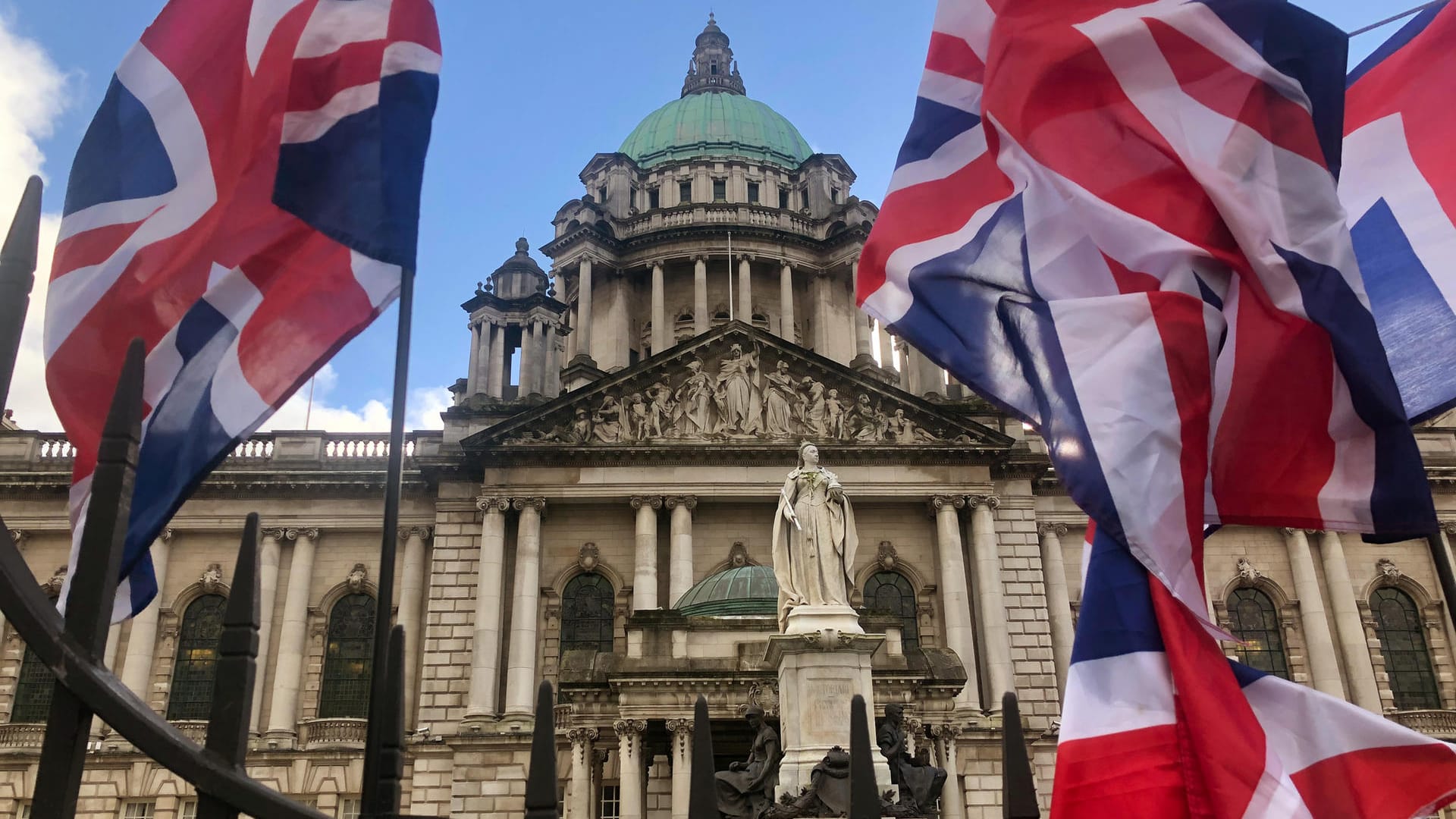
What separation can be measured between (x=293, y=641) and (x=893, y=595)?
1994cm

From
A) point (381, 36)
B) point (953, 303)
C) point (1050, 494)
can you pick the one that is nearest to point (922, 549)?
point (1050, 494)

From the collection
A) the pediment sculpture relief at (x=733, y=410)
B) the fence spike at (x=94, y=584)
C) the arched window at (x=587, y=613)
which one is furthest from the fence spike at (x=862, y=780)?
the pediment sculpture relief at (x=733, y=410)

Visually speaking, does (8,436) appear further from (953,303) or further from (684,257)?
(953,303)

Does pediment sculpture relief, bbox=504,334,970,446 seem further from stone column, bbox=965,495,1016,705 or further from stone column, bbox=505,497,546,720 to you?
stone column, bbox=965,495,1016,705

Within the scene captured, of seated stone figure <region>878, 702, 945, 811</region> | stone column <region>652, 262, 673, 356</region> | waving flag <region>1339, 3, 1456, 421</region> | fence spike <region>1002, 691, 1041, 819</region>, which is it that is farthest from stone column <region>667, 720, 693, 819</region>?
stone column <region>652, 262, 673, 356</region>

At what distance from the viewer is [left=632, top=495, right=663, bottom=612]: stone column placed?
3541 centimetres

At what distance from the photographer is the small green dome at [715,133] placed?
65312mm

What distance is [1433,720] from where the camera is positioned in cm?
3891

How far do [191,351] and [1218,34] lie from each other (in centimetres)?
719

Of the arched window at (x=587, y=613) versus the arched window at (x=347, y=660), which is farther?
the arched window at (x=347, y=660)

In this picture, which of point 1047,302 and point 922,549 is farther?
point 922,549

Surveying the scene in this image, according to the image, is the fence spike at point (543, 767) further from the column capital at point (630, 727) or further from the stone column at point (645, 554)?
the stone column at point (645, 554)

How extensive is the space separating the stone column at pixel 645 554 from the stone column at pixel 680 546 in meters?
0.51

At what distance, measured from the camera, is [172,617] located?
38.7 metres
